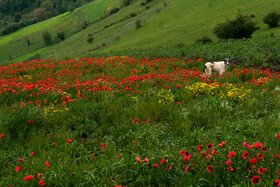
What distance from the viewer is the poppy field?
291 cm

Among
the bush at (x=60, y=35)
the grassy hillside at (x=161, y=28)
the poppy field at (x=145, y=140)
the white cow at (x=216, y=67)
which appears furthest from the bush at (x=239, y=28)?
the bush at (x=60, y=35)

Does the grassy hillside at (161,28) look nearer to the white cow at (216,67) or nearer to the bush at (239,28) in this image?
the bush at (239,28)

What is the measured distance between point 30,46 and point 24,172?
111826mm

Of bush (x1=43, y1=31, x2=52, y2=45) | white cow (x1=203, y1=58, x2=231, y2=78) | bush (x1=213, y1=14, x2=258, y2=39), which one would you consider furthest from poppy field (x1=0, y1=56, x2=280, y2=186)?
bush (x1=43, y1=31, x2=52, y2=45)

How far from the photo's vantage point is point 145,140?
166 inches

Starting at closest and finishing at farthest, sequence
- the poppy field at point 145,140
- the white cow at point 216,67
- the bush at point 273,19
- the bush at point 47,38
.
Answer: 1. the poppy field at point 145,140
2. the white cow at point 216,67
3. the bush at point 273,19
4. the bush at point 47,38

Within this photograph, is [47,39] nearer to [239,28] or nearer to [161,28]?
[161,28]

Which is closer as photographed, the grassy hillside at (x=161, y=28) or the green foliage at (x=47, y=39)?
the grassy hillside at (x=161, y=28)

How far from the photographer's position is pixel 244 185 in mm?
2504

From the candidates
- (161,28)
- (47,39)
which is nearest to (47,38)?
(47,39)

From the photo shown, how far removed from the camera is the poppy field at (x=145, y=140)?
2.91 m

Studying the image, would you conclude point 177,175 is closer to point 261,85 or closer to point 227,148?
point 227,148

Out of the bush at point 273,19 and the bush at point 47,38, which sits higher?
the bush at point 47,38

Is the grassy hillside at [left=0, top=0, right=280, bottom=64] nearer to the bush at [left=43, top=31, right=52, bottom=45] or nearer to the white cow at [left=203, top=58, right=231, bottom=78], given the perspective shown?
the bush at [left=43, top=31, right=52, bottom=45]
